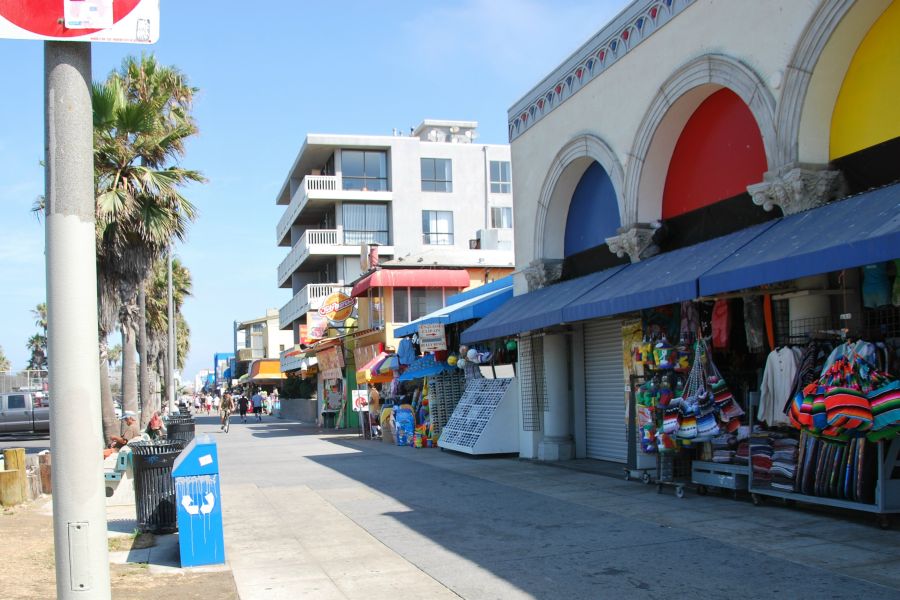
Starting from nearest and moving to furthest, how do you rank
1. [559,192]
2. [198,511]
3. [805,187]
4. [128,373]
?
1. [198,511]
2. [805,187]
3. [559,192]
4. [128,373]

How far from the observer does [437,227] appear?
49219mm

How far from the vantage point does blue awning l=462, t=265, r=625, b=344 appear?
46.0 feet

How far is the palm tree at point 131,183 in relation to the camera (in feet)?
64.6

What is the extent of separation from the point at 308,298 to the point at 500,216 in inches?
486

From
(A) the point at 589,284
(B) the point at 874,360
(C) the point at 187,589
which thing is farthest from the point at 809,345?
(C) the point at 187,589

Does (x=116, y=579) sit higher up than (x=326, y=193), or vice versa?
(x=326, y=193)

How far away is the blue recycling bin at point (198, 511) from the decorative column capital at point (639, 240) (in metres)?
7.59

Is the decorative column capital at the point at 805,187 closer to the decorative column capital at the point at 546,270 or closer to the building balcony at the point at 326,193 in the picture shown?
the decorative column capital at the point at 546,270

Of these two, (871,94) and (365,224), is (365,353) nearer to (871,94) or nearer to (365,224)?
(365,224)

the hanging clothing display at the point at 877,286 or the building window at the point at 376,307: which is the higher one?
the building window at the point at 376,307

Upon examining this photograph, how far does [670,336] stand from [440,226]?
37362mm

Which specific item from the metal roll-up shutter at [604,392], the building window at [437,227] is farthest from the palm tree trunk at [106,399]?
the building window at [437,227]

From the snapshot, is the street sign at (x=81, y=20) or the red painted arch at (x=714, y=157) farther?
the red painted arch at (x=714, y=157)

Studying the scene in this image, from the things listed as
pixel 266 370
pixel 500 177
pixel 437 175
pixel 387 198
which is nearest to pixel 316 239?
pixel 387 198
